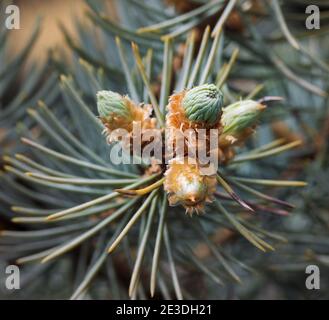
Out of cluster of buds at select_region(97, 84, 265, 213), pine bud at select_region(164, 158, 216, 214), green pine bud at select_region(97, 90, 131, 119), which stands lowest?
pine bud at select_region(164, 158, 216, 214)

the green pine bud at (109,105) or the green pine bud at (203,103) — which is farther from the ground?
the green pine bud at (109,105)

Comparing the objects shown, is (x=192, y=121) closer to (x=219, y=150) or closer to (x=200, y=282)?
(x=219, y=150)

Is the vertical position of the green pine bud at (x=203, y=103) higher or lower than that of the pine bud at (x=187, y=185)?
higher

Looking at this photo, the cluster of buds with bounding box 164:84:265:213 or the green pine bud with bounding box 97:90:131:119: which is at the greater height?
the green pine bud with bounding box 97:90:131:119

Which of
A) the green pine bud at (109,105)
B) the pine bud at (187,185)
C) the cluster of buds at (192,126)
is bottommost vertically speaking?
the pine bud at (187,185)
